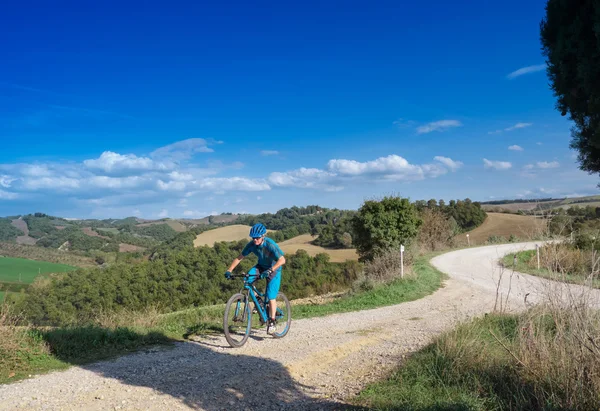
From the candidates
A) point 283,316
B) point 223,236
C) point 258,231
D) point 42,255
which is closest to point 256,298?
point 283,316

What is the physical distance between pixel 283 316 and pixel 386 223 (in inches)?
640

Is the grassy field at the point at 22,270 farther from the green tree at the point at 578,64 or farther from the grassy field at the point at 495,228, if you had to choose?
the green tree at the point at 578,64

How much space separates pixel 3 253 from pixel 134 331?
100767mm

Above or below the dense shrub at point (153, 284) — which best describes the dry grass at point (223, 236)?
above

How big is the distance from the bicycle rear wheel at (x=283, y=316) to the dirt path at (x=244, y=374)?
0.20m

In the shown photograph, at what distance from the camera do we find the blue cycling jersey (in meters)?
7.96

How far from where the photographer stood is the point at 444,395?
4.72m

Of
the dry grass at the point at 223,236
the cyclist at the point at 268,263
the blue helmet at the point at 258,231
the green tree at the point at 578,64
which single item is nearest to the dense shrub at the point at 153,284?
the dry grass at the point at 223,236

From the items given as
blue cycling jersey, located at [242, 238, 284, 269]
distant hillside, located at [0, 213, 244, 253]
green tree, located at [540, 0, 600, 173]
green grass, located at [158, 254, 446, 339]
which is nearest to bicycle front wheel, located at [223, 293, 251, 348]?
blue cycling jersey, located at [242, 238, 284, 269]

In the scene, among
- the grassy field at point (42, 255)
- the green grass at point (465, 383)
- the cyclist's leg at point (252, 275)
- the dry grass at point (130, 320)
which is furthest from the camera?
the grassy field at point (42, 255)

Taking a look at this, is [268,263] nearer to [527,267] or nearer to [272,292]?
[272,292]

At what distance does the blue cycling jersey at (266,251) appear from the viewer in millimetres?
7957

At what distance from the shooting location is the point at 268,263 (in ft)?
26.7

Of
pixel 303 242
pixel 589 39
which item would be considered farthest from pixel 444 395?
pixel 303 242
